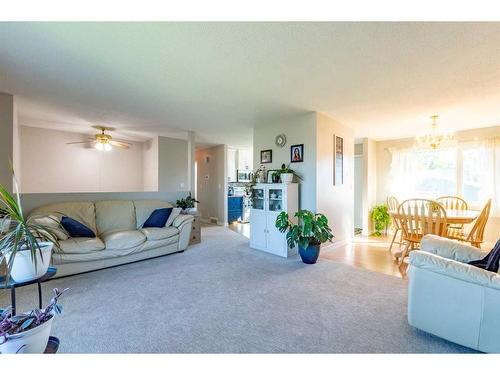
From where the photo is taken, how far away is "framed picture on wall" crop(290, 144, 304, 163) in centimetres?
383

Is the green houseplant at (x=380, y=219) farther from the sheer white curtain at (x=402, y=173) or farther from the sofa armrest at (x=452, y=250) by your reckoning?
the sofa armrest at (x=452, y=250)

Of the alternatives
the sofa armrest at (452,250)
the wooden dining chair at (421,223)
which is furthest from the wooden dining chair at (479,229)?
the sofa armrest at (452,250)

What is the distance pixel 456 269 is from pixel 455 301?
224mm

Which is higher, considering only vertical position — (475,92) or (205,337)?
(475,92)

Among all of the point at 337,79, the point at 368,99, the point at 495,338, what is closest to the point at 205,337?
the point at 495,338

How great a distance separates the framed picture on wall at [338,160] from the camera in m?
4.11

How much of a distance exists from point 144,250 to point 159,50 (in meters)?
2.77

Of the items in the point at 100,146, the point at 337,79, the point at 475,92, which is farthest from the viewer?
the point at 100,146

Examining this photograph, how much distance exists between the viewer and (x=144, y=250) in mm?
3461

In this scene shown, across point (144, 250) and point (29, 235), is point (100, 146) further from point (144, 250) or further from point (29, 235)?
point (29, 235)

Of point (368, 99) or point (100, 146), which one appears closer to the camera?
point (368, 99)

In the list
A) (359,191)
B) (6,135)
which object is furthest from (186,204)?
(359,191)

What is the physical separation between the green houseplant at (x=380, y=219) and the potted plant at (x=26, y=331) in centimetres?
587
